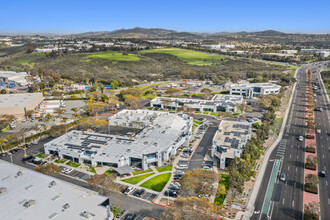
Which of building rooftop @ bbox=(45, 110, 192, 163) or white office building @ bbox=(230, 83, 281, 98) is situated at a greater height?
white office building @ bbox=(230, 83, 281, 98)

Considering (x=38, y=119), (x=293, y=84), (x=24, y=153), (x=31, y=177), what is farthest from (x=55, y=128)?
(x=293, y=84)

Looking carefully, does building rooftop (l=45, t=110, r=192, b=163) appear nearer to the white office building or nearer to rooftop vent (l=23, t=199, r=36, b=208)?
rooftop vent (l=23, t=199, r=36, b=208)

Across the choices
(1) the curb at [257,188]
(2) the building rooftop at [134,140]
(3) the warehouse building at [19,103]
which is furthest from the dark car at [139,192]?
(3) the warehouse building at [19,103]

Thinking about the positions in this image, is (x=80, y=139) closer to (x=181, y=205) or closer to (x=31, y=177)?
(x=31, y=177)

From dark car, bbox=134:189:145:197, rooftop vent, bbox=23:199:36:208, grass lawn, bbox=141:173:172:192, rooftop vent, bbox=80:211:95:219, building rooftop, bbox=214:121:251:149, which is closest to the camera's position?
rooftop vent, bbox=80:211:95:219

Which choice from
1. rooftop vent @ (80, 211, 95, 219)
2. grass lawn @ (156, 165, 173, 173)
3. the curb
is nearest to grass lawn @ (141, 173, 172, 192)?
grass lawn @ (156, 165, 173, 173)

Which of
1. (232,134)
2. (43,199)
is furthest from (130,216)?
(232,134)

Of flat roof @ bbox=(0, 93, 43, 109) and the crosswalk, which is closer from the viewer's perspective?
the crosswalk
